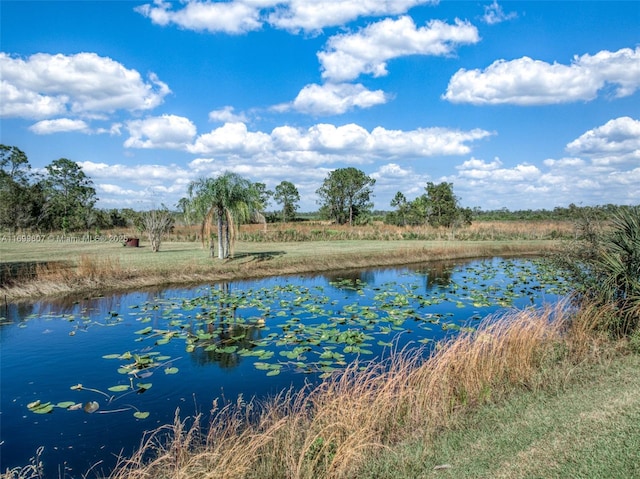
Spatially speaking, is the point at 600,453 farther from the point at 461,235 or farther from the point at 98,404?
the point at 461,235

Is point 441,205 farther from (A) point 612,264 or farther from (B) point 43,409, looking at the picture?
(B) point 43,409

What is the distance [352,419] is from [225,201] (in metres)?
16.6

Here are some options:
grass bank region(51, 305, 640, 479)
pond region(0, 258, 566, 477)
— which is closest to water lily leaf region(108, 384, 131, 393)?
pond region(0, 258, 566, 477)

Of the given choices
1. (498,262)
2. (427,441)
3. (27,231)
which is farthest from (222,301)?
(27,231)

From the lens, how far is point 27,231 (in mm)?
40375

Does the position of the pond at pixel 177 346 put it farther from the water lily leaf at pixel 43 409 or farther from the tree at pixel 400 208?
the tree at pixel 400 208

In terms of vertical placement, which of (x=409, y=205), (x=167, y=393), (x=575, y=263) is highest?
(x=409, y=205)

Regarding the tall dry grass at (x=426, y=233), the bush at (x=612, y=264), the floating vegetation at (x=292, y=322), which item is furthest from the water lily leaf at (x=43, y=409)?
the tall dry grass at (x=426, y=233)

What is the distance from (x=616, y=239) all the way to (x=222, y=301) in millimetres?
11489

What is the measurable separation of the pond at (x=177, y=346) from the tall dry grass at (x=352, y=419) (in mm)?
1073

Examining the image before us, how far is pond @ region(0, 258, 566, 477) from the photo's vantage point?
21.2 feet

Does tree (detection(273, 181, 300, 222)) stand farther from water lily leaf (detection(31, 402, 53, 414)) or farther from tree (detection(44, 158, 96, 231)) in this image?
water lily leaf (detection(31, 402, 53, 414))

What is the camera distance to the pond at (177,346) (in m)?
6.45

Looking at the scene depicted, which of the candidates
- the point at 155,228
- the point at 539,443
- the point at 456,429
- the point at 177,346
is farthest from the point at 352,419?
the point at 155,228
